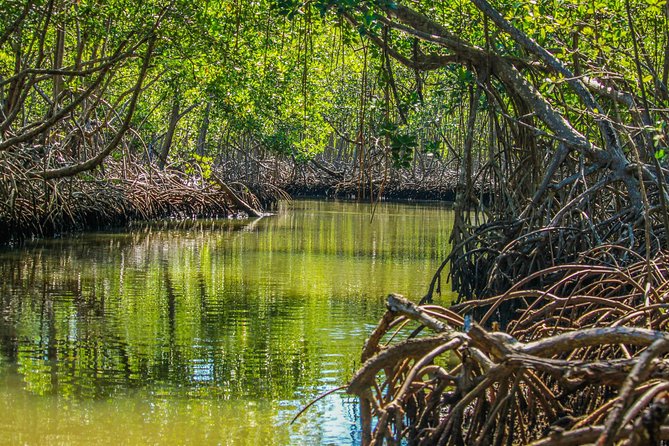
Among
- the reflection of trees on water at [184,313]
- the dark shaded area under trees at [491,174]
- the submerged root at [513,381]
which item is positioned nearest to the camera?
the submerged root at [513,381]

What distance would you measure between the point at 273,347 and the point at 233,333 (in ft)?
2.03

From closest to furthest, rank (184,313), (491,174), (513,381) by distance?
(513,381) → (184,313) → (491,174)

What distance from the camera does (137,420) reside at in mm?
5387

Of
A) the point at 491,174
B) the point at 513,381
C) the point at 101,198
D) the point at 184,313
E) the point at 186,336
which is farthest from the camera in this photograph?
the point at 101,198

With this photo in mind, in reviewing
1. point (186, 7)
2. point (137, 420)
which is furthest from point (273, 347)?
point (186, 7)

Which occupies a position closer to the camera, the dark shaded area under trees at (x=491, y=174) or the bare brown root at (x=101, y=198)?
the dark shaded area under trees at (x=491, y=174)

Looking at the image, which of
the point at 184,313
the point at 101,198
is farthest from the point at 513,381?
the point at 101,198

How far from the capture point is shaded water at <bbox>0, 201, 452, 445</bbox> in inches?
212

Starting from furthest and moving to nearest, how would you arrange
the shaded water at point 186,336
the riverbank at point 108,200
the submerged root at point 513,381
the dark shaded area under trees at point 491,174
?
1. the riverbank at point 108,200
2. the shaded water at point 186,336
3. the dark shaded area under trees at point 491,174
4. the submerged root at point 513,381

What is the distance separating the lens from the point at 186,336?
25.7 feet

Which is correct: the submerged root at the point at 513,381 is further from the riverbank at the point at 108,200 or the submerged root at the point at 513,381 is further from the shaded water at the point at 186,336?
the riverbank at the point at 108,200

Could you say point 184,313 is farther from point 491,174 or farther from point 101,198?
point 101,198

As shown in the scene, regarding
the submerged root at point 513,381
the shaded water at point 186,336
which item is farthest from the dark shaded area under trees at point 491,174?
the shaded water at point 186,336

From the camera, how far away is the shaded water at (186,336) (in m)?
5.38
